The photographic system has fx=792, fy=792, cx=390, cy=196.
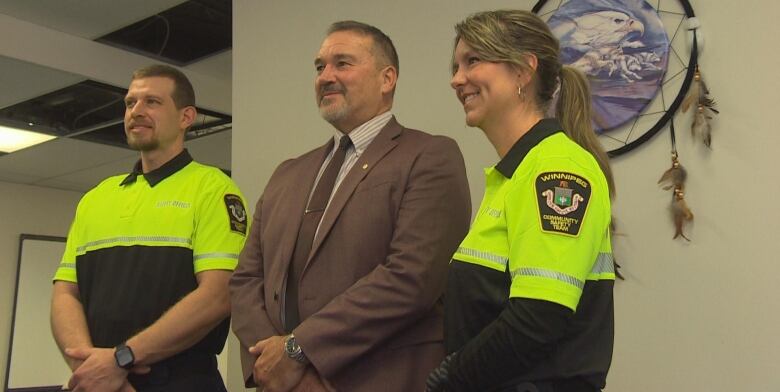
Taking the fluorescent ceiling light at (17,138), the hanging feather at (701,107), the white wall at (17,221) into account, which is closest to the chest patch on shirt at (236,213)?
the hanging feather at (701,107)

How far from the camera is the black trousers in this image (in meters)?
1.95

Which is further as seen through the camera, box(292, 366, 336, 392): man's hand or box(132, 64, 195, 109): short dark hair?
box(132, 64, 195, 109): short dark hair

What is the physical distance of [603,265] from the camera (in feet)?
4.27

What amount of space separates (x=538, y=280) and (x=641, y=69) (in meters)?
1.02

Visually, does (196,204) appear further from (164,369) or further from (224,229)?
(164,369)

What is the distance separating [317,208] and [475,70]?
1.72 ft

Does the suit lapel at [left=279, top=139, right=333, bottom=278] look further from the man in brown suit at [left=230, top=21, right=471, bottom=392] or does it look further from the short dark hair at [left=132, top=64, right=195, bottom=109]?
the short dark hair at [left=132, top=64, right=195, bottom=109]

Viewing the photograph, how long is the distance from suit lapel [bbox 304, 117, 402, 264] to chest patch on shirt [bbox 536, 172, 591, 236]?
0.56 m

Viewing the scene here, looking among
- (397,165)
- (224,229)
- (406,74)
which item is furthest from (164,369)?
(406,74)

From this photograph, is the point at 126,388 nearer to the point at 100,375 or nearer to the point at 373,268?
the point at 100,375

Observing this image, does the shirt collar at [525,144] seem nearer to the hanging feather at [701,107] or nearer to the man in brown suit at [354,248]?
the man in brown suit at [354,248]

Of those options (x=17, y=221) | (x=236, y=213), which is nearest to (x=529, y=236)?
(x=236, y=213)

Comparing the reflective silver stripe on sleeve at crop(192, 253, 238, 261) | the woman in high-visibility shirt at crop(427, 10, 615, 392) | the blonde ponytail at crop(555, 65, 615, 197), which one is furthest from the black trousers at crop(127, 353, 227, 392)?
the blonde ponytail at crop(555, 65, 615, 197)

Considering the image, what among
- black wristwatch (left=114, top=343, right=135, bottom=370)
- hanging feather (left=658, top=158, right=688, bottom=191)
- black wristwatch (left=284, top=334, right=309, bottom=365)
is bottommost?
black wristwatch (left=114, top=343, right=135, bottom=370)
